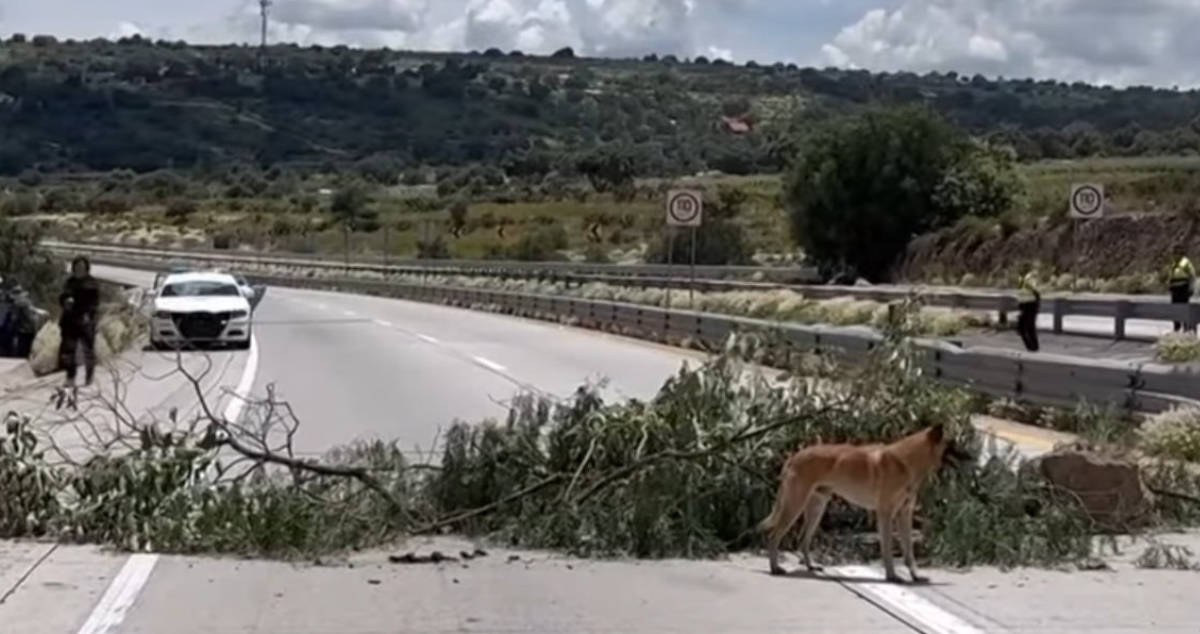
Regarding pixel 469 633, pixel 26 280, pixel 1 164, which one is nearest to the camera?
pixel 469 633

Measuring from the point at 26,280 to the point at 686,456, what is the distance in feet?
156

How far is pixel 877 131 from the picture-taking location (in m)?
73.1

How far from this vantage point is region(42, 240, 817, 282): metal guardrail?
75375mm

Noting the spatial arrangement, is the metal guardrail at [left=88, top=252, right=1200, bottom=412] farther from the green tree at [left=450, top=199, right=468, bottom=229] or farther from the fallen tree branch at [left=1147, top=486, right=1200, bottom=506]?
the green tree at [left=450, top=199, right=468, bottom=229]

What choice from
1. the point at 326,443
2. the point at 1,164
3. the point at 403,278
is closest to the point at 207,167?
the point at 1,164

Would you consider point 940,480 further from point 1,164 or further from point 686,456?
point 1,164

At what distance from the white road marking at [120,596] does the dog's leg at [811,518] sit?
374cm

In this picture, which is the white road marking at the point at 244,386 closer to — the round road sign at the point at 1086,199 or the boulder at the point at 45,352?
the boulder at the point at 45,352

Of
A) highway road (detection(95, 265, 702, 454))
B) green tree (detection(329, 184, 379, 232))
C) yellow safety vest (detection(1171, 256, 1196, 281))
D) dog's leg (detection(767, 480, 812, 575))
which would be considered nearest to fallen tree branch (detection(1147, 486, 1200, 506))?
dog's leg (detection(767, 480, 812, 575))

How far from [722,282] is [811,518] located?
52011 millimetres

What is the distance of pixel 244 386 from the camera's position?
2745 cm

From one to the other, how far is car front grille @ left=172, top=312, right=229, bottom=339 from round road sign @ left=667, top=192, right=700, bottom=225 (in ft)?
36.3

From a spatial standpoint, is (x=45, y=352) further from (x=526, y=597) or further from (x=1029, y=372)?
(x=526, y=597)

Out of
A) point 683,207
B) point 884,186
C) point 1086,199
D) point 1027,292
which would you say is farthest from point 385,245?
point 1027,292
